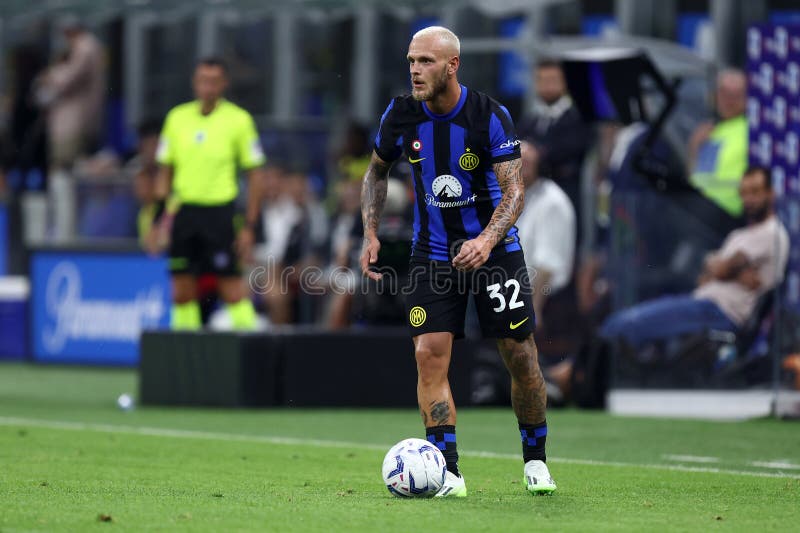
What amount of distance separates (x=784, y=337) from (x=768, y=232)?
2.66 feet

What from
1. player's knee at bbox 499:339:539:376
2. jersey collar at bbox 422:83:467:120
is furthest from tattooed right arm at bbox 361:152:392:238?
player's knee at bbox 499:339:539:376

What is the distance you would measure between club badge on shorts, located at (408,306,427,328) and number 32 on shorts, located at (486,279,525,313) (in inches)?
13.1

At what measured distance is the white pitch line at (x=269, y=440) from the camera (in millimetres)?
9922

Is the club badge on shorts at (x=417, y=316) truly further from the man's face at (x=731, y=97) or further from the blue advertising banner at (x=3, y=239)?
the blue advertising banner at (x=3, y=239)

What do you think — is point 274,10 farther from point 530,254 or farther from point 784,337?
point 784,337

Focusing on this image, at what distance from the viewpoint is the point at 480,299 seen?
8398 millimetres

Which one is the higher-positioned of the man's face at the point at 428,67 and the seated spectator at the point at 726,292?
the man's face at the point at 428,67

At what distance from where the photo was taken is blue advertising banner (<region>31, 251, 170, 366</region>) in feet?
62.0

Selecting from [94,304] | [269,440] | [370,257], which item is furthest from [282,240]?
[370,257]

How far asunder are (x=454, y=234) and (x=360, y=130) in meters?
10.6

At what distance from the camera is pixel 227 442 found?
11312 mm

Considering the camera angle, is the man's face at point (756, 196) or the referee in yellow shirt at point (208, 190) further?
the referee in yellow shirt at point (208, 190)

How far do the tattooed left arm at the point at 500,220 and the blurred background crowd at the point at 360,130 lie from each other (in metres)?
5.85

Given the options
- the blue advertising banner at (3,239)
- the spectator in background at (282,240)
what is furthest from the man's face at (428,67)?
the blue advertising banner at (3,239)
